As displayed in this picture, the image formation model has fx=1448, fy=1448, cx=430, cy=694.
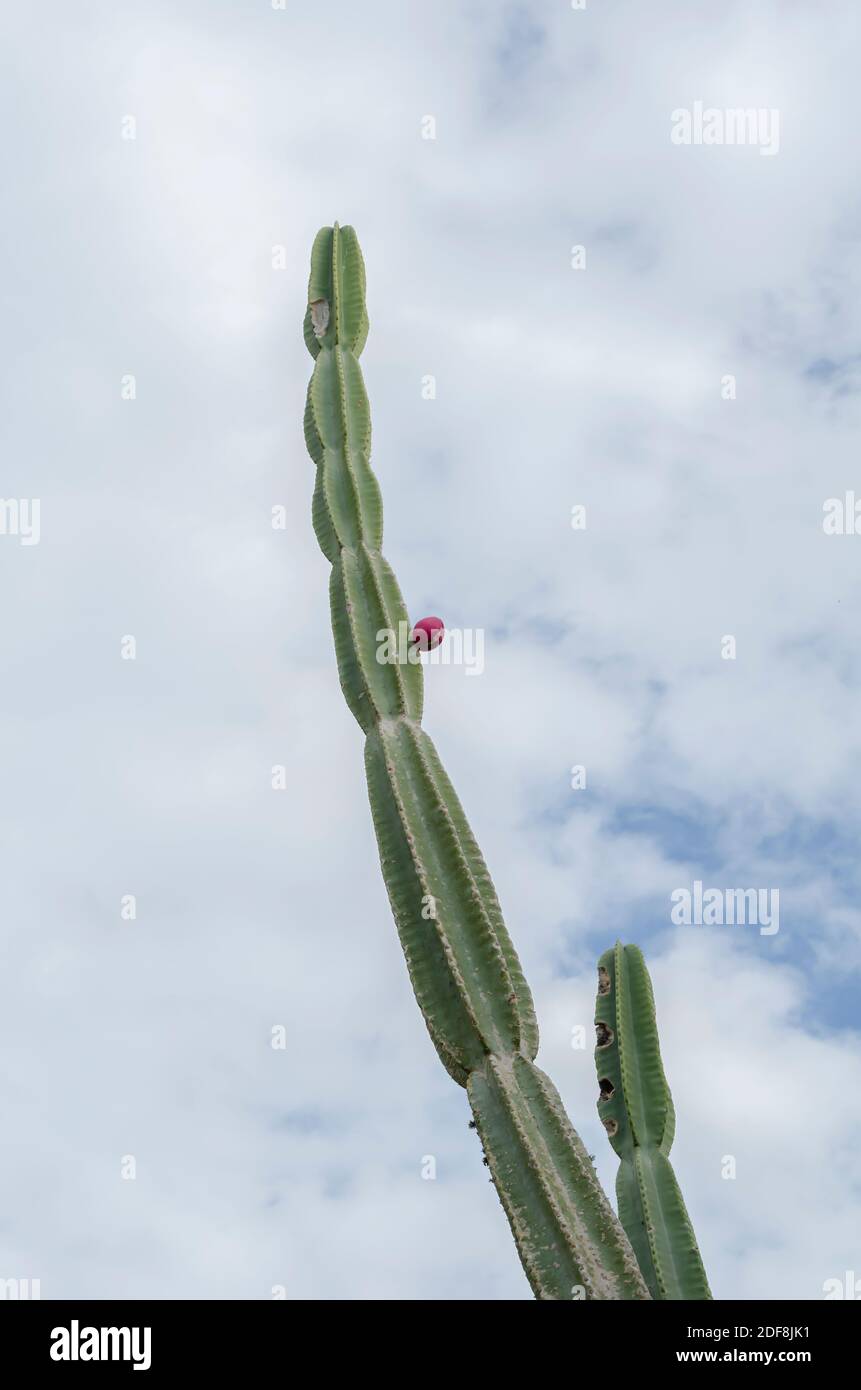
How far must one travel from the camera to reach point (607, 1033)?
581cm

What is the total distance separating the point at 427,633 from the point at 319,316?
2.07 meters

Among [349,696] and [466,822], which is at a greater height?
[349,696]

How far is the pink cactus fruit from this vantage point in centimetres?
618

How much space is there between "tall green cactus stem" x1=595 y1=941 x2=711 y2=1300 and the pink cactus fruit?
4.87ft

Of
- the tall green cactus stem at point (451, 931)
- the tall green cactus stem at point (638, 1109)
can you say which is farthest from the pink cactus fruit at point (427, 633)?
the tall green cactus stem at point (638, 1109)

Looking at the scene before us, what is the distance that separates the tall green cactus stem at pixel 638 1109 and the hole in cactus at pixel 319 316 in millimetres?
3424

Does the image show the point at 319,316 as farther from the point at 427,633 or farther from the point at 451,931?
the point at 451,931

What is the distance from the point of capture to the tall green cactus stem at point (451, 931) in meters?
4.68

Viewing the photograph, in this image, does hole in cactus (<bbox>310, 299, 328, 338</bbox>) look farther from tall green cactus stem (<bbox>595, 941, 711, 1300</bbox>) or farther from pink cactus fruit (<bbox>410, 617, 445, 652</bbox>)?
tall green cactus stem (<bbox>595, 941, 711, 1300</bbox>)
